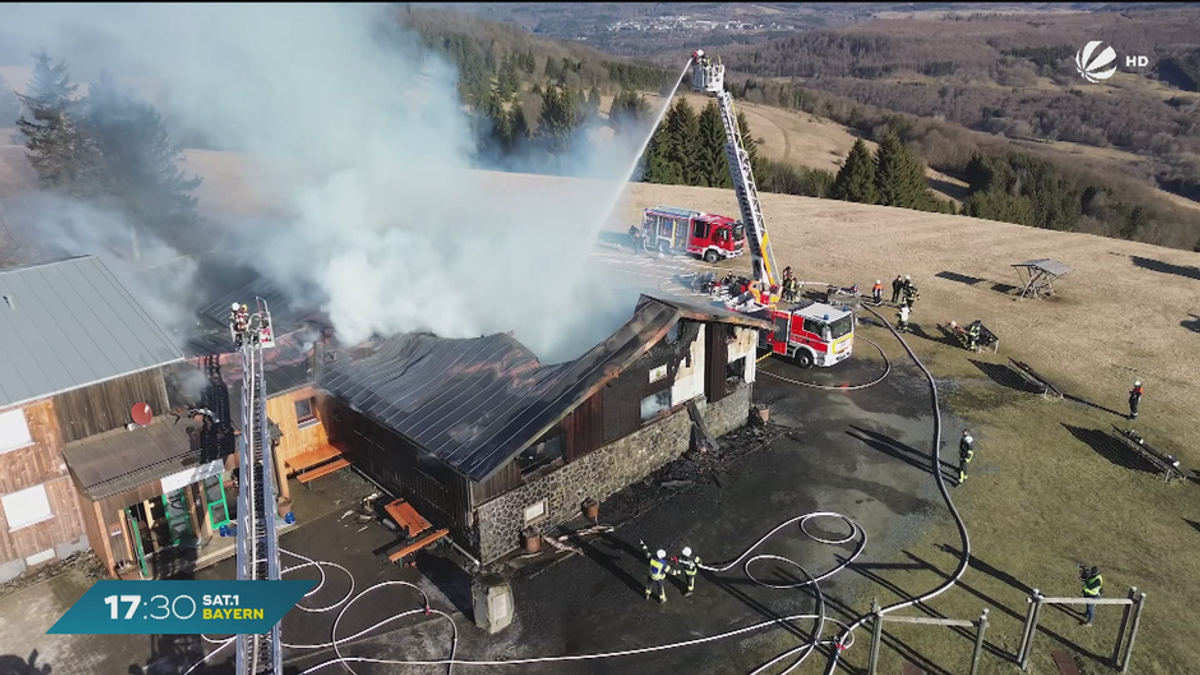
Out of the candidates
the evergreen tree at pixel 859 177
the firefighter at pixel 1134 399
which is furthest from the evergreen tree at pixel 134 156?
the evergreen tree at pixel 859 177

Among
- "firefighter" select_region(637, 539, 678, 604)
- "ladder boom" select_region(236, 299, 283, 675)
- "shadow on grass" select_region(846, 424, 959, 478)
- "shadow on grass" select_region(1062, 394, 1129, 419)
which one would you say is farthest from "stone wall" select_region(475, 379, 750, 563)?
"shadow on grass" select_region(1062, 394, 1129, 419)

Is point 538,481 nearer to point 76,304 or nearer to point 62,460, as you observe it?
point 62,460

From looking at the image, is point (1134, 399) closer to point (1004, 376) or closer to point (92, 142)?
point (1004, 376)

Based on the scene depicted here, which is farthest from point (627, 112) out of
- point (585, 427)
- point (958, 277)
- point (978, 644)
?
point (978, 644)

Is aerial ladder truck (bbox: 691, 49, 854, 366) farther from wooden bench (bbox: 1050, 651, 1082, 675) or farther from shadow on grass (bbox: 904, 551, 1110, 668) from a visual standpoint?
wooden bench (bbox: 1050, 651, 1082, 675)
